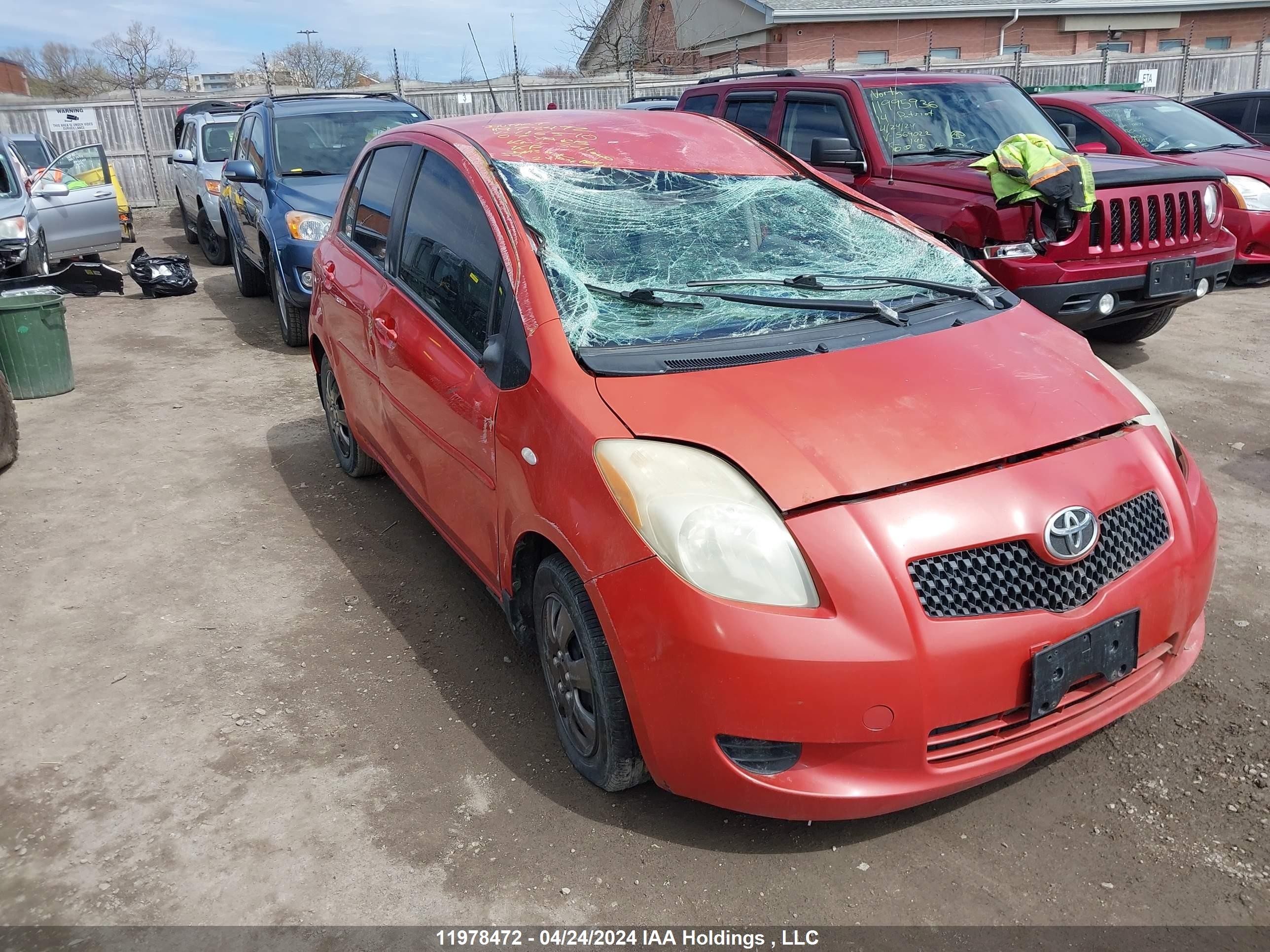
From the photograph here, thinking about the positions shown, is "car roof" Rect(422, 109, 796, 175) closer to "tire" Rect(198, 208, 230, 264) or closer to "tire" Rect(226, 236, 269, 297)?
"tire" Rect(226, 236, 269, 297)

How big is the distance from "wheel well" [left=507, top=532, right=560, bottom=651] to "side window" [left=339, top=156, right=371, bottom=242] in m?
2.33

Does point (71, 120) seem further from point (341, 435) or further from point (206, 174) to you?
point (341, 435)

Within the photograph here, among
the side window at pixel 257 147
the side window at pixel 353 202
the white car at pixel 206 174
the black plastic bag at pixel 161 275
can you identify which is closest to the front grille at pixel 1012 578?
the side window at pixel 353 202

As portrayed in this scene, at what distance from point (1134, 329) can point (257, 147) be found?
7511 mm

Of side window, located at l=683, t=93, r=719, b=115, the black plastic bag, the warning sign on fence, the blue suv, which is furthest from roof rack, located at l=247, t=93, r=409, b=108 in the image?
the warning sign on fence

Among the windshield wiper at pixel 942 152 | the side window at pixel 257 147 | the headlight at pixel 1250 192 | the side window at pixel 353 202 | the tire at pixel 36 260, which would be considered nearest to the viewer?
the side window at pixel 353 202

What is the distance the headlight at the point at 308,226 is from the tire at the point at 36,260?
9.57 feet

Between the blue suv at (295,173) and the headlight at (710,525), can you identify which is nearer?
the headlight at (710,525)

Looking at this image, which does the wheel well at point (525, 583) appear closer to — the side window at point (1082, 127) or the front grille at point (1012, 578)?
the front grille at point (1012, 578)

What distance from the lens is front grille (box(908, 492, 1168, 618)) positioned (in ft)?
7.66

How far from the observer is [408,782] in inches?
118

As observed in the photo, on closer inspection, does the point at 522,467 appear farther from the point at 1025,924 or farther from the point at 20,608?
the point at 20,608

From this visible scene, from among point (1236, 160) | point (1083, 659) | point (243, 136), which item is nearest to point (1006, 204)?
point (1083, 659)

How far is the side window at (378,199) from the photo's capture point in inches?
165
